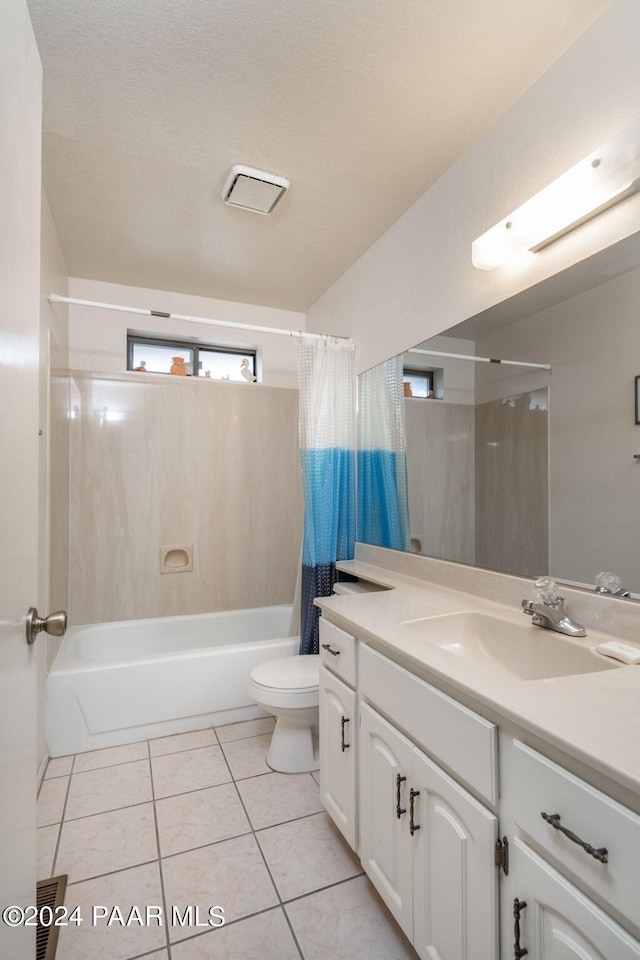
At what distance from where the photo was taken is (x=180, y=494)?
3.03 meters

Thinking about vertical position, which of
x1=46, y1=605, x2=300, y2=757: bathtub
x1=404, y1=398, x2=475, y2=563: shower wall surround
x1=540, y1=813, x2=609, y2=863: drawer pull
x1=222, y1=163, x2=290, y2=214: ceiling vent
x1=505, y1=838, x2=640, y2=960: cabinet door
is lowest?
x1=46, y1=605, x2=300, y2=757: bathtub

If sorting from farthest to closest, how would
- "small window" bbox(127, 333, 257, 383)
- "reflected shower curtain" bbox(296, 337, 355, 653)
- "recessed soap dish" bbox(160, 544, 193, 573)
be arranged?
"small window" bbox(127, 333, 257, 383) → "recessed soap dish" bbox(160, 544, 193, 573) → "reflected shower curtain" bbox(296, 337, 355, 653)

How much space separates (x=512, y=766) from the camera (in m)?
0.80

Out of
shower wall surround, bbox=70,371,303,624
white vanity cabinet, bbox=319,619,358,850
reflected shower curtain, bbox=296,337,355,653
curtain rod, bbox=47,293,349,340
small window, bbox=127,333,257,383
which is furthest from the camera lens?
small window, bbox=127,333,257,383

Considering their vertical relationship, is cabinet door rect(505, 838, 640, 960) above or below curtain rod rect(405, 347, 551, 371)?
below

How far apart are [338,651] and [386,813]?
17.1 inches

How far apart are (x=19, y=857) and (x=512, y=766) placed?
32.8 inches

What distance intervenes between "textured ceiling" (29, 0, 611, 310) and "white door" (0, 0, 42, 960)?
63 centimetres

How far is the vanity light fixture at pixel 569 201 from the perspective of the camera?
112 centimetres

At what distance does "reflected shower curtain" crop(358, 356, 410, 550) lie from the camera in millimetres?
2195

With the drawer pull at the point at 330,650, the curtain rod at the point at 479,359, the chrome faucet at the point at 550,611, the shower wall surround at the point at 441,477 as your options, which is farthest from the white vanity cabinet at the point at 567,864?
the curtain rod at the point at 479,359

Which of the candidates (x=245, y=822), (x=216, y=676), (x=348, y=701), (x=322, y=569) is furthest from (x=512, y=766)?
(x=216, y=676)

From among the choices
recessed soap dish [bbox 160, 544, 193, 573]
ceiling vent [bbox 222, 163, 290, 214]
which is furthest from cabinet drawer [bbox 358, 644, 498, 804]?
recessed soap dish [bbox 160, 544, 193, 573]

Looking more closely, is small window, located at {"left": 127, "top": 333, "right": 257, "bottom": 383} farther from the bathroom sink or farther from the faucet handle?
the faucet handle
